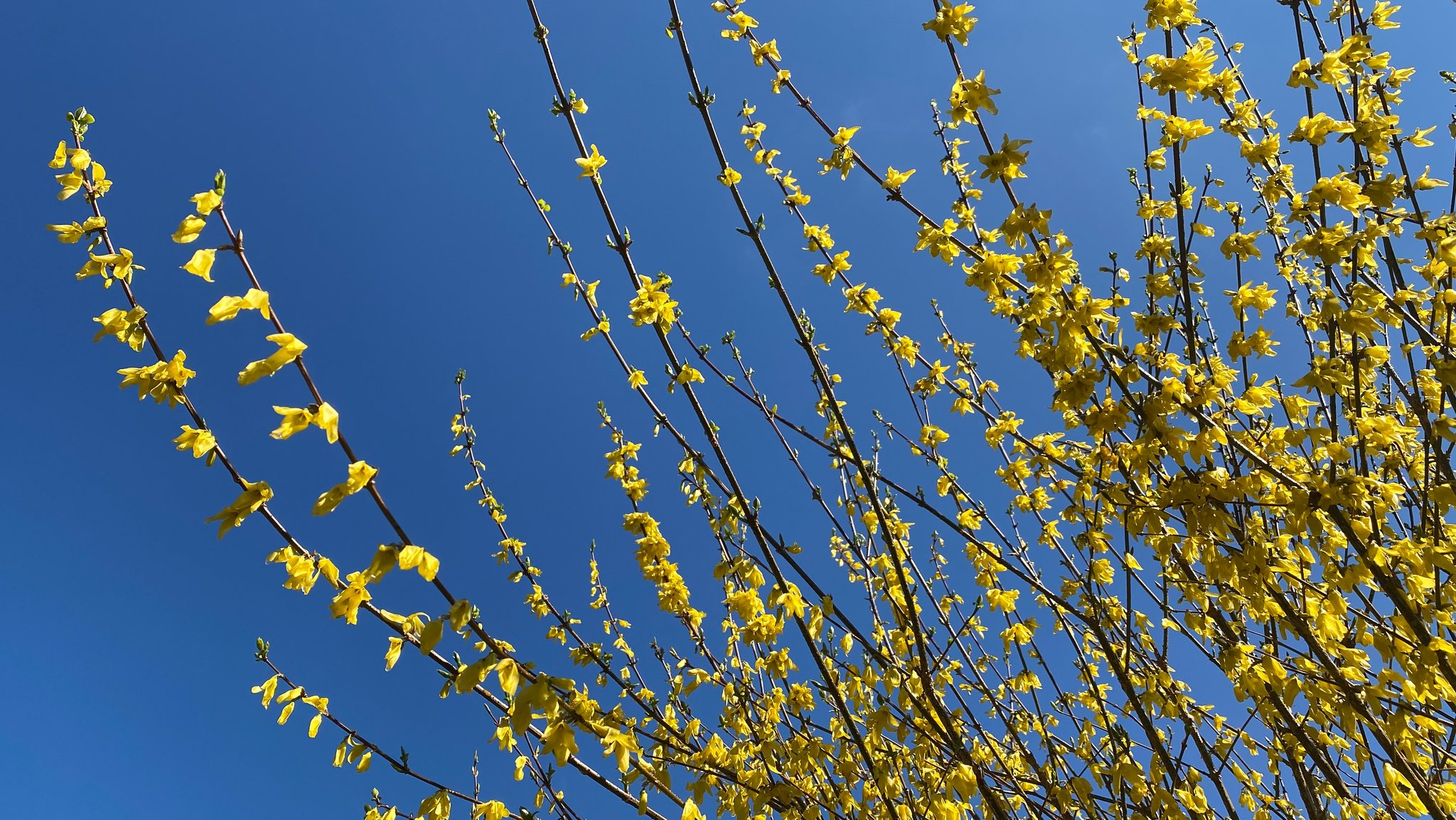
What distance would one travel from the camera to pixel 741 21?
302 cm

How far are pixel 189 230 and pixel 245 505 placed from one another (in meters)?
0.66

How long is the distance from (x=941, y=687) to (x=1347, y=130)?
312cm

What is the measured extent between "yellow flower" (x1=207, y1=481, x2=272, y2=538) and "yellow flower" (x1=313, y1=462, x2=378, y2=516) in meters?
0.24

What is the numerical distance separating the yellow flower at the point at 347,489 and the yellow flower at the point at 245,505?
0.80 ft

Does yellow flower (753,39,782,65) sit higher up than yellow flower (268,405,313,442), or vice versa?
yellow flower (753,39,782,65)

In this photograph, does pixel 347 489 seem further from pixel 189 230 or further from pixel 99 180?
pixel 99 180

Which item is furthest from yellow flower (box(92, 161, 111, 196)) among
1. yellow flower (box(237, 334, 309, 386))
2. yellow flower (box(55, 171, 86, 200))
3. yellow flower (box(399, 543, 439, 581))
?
yellow flower (box(399, 543, 439, 581))

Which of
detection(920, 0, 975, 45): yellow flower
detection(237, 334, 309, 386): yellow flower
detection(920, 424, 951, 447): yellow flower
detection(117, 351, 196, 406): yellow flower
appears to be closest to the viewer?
detection(237, 334, 309, 386): yellow flower

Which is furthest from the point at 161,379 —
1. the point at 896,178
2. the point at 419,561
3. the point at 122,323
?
the point at 896,178

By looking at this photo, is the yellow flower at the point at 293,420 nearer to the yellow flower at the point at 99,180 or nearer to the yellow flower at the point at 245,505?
the yellow flower at the point at 245,505

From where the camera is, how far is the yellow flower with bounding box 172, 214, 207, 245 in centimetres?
156

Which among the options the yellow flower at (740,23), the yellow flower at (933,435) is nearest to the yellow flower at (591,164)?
the yellow flower at (740,23)

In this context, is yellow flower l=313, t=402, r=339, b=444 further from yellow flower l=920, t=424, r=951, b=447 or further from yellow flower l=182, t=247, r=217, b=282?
yellow flower l=920, t=424, r=951, b=447

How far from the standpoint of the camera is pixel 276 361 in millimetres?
1403
